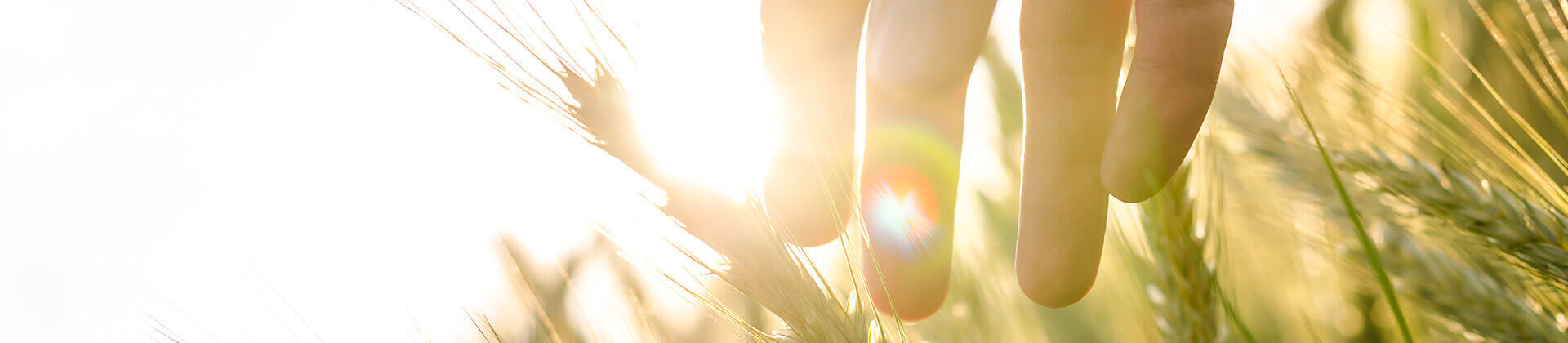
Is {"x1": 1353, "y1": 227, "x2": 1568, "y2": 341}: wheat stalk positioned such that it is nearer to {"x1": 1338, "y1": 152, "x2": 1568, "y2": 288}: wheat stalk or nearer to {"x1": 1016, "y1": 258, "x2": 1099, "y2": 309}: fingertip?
{"x1": 1338, "y1": 152, "x2": 1568, "y2": 288}: wheat stalk

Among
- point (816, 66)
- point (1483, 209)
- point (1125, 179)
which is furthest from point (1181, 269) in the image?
point (816, 66)

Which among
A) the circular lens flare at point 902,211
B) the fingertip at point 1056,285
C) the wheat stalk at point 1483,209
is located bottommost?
the fingertip at point 1056,285

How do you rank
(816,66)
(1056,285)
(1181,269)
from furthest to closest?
(816,66)
(1056,285)
(1181,269)

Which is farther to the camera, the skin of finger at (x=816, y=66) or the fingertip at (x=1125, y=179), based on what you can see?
the skin of finger at (x=816, y=66)

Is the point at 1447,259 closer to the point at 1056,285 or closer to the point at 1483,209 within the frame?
the point at 1483,209

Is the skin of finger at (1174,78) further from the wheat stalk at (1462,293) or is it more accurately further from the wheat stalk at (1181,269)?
the wheat stalk at (1462,293)

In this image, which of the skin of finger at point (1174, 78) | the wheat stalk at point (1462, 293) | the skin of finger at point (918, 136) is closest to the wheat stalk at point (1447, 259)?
the wheat stalk at point (1462, 293)

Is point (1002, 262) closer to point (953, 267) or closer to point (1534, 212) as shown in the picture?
point (953, 267)

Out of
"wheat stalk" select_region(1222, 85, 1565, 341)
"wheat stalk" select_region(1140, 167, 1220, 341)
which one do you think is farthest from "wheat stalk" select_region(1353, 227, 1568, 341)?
"wheat stalk" select_region(1140, 167, 1220, 341)
